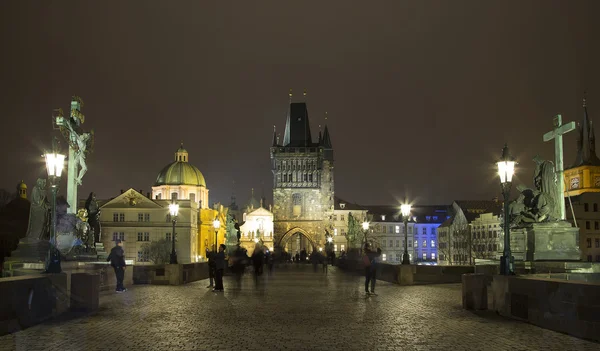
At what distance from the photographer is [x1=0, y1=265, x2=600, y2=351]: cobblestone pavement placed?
1109 centimetres

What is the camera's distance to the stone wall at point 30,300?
12.6 m

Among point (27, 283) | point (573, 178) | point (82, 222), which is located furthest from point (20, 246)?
point (573, 178)

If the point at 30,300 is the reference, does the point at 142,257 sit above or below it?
below

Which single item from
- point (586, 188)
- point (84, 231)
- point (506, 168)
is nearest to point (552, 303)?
point (506, 168)

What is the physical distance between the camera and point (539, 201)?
2306 cm

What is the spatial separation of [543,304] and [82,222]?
19034mm

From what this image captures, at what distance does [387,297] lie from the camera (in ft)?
69.5

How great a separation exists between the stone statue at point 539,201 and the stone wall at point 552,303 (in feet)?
26.6

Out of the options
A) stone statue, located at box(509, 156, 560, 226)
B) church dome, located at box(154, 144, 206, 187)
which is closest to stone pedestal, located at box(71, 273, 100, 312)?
stone statue, located at box(509, 156, 560, 226)

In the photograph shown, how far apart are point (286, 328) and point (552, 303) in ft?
16.4

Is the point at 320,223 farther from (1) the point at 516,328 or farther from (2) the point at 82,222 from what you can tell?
(1) the point at 516,328

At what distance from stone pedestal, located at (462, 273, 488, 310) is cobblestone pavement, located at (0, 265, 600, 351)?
1.36ft

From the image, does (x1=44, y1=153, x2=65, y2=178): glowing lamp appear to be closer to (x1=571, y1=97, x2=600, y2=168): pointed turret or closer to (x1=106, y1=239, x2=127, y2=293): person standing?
(x1=106, y1=239, x2=127, y2=293): person standing

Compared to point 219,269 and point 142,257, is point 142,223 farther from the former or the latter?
point 219,269
